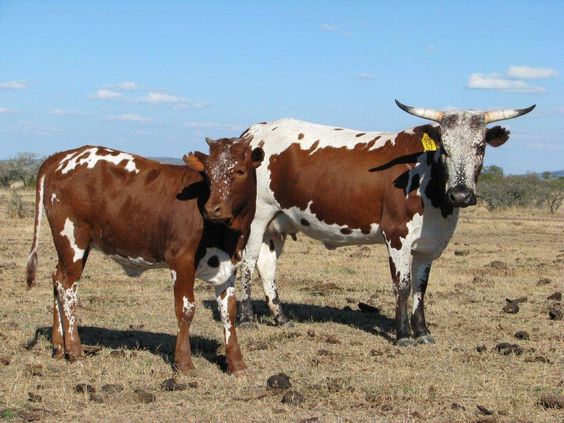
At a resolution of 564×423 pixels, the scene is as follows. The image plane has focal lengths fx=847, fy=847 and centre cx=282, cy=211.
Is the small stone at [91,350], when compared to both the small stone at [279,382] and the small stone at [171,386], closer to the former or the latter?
the small stone at [171,386]

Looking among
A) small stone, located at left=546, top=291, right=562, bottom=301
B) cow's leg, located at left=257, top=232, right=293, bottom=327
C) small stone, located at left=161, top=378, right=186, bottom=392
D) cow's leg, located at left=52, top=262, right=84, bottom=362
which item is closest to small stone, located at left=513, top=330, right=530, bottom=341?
cow's leg, located at left=257, top=232, right=293, bottom=327

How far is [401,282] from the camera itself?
9.34 m

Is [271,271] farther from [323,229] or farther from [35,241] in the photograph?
[35,241]

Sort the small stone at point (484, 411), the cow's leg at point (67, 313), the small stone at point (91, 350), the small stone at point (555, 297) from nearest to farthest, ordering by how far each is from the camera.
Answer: the small stone at point (484, 411) < the cow's leg at point (67, 313) < the small stone at point (91, 350) < the small stone at point (555, 297)

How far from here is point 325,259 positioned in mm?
16922

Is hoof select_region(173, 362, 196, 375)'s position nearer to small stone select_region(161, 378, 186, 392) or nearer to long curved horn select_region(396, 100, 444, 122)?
small stone select_region(161, 378, 186, 392)

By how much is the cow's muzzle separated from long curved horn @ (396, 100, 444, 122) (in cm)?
89

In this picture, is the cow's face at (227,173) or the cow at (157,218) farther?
the cow at (157,218)

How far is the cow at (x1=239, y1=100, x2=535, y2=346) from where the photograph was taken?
348 inches

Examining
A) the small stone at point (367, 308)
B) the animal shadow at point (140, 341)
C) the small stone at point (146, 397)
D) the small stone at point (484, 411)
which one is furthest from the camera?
the small stone at point (367, 308)

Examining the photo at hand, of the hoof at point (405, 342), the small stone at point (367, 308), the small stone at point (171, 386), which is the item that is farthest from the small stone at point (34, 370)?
the small stone at point (367, 308)

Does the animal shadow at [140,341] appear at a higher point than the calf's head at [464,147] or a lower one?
lower

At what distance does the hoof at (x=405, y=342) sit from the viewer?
9.05m

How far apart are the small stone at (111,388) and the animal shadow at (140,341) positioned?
3.47 feet
